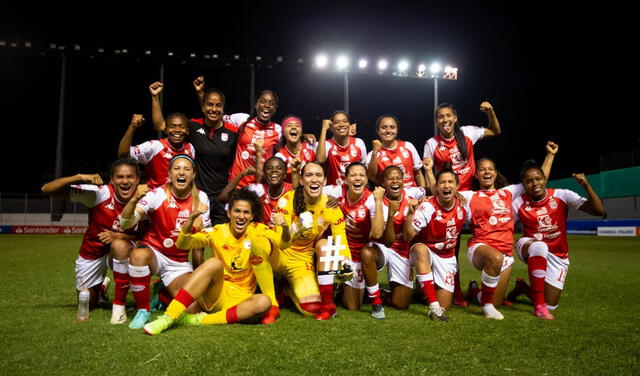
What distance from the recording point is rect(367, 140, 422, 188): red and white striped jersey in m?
5.88

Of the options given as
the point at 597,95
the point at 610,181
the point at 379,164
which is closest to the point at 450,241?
the point at 379,164

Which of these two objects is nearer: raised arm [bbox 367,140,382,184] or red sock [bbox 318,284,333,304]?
red sock [bbox 318,284,333,304]

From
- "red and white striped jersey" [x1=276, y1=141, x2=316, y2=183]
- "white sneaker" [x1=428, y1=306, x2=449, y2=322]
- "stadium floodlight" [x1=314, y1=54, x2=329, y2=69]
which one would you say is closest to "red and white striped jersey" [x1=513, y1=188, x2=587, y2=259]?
"white sneaker" [x1=428, y1=306, x2=449, y2=322]

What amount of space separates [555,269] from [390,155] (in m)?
2.29

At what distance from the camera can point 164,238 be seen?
15.3 ft

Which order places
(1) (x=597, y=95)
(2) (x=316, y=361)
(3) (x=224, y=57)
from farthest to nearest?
(1) (x=597, y=95), (3) (x=224, y=57), (2) (x=316, y=361)

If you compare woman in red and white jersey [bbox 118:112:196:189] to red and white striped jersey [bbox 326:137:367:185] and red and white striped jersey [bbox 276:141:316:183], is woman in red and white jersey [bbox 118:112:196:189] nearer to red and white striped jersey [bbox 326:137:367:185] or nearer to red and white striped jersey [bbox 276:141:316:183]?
red and white striped jersey [bbox 276:141:316:183]

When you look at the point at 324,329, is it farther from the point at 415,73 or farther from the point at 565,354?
the point at 415,73

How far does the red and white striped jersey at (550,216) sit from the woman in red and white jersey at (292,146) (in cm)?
257

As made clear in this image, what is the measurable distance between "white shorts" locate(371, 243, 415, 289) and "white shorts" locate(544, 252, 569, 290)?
147cm

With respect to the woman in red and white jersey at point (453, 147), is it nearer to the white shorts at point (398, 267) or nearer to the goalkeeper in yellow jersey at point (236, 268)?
the white shorts at point (398, 267)

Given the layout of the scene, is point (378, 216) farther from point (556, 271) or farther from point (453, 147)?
point (556, 271)

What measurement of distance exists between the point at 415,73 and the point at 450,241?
84.0 ft

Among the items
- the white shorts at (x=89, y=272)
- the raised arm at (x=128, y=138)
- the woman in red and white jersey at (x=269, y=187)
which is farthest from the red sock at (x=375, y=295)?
the raised arm at (x=128, y=138)
